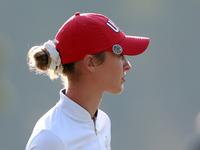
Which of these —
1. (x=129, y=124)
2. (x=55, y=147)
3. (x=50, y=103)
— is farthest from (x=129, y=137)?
(x=55, y=147)

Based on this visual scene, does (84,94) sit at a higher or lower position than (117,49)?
lower

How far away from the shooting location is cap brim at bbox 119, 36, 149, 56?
1.48 metres

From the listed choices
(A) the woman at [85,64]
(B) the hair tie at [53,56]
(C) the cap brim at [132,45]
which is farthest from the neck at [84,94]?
(C) the cap brim at [132,45]

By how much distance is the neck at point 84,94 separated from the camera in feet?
4.74

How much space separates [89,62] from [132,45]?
27 centimetres

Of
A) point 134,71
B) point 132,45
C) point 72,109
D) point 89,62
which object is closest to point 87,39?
point 89,62

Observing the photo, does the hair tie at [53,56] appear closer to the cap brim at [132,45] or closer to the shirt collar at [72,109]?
the shirt collar at [72,109]

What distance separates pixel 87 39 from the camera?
1.42 metres

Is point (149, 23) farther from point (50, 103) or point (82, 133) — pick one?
point (82, 133)

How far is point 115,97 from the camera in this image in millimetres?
3184

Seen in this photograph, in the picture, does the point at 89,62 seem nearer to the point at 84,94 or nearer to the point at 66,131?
the point at 84,94

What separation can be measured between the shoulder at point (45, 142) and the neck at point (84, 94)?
0.28 m

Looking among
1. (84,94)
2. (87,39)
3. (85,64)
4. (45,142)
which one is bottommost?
(45,142)

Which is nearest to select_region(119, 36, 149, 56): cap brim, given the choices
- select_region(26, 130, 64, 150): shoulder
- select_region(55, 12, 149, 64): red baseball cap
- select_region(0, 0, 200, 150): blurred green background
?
select_region(55, 12, 149, 64): red baseball cap
